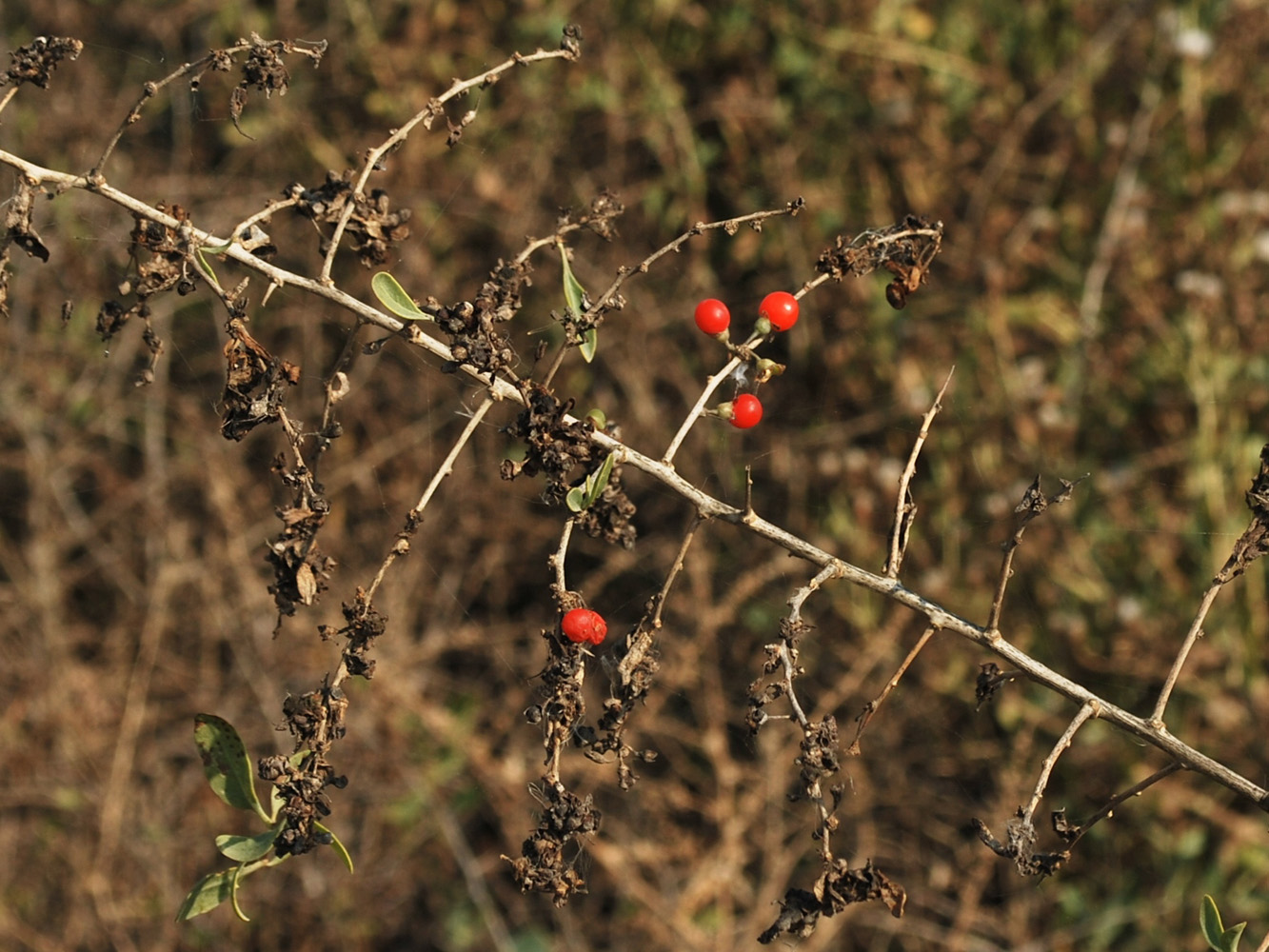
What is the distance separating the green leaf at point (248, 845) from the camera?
164cm

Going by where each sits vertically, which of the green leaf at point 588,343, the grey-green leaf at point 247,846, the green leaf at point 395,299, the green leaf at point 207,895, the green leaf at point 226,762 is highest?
the green leaf at point 588,343

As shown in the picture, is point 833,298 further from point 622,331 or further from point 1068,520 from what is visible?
point 1068,520

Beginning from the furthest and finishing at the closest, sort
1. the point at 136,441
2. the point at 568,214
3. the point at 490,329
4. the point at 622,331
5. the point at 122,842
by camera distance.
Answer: the point at 136,441, the point at 622,331, the point at 122,842, the point at 568,214, the point at 490,329

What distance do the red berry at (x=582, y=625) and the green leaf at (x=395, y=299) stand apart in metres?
0.46

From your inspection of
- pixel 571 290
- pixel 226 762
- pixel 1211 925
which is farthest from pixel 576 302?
pixel 1211 925

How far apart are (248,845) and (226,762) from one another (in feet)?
0.57

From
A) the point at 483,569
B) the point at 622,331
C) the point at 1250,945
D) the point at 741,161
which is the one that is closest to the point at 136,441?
the point at 483,569

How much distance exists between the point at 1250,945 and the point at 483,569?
3211mm

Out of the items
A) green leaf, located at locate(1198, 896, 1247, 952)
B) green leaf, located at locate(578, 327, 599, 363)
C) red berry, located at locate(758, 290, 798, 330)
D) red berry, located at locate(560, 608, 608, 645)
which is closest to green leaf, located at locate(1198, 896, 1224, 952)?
green leaf, located at locate(1198, 896, 1247, 952)

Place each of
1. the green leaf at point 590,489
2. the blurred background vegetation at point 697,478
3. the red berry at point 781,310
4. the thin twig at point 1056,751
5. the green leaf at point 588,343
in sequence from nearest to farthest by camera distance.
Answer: the thin twig at point 1056,751, the green leaf at point 590,489, the green leaf at point 588,343, the red berry at point 781,310, the blurred background vegetation at point 697,478

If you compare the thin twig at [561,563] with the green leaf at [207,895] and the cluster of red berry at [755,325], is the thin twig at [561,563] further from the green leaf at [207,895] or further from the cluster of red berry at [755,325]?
the green leaf at [207,895]

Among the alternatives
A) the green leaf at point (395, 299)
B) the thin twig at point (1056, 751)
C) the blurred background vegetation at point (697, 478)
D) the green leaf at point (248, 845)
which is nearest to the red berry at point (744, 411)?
the green leaf at point (395, 299)

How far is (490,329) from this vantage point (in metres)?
1.57

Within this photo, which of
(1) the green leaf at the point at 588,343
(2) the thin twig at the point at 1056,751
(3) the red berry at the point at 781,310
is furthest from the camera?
(3) the red berry at the point at 781,310
